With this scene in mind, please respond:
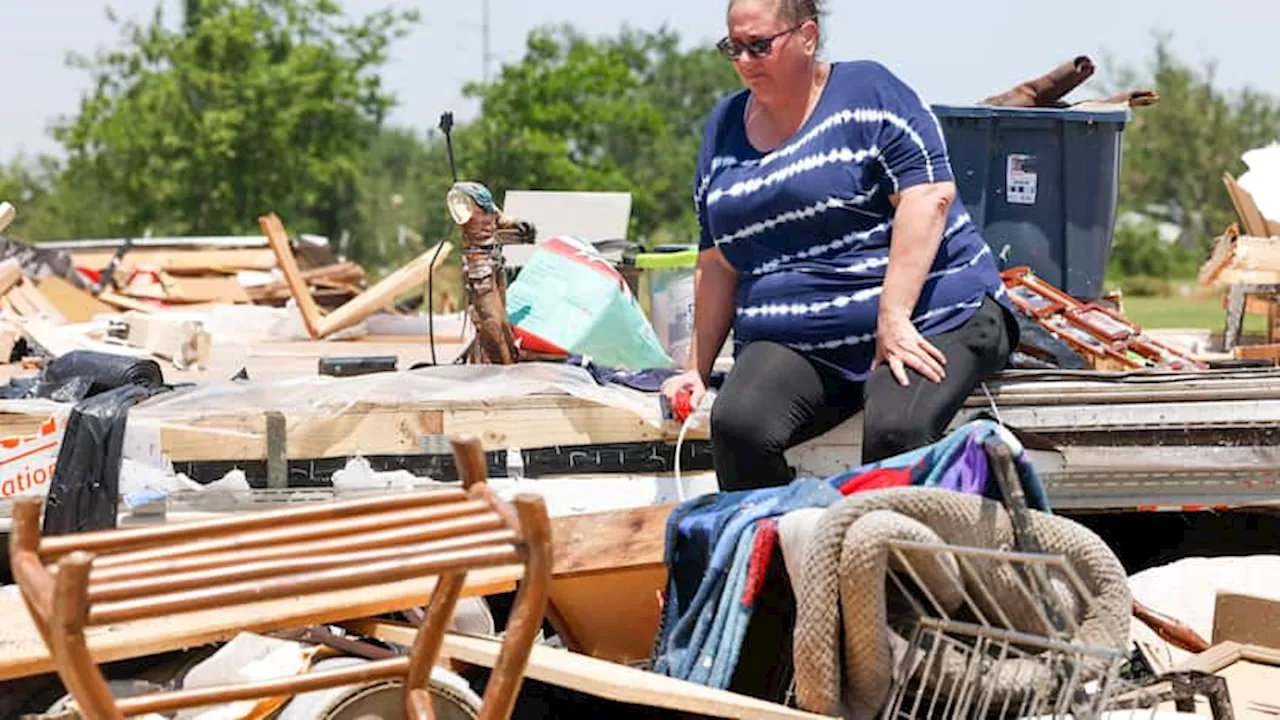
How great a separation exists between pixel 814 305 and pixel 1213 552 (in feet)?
6.41

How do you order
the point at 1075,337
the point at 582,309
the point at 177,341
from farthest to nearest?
the point at 177,341 < the point at 582,309 < the point at 1075,337

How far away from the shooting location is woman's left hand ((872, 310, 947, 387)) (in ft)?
14.1

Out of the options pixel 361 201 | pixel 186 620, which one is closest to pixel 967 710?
pixel 186 620

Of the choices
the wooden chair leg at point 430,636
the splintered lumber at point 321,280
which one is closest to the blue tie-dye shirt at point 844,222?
the wooden chair leg at point 430,636

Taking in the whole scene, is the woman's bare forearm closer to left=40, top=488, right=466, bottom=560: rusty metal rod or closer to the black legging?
the black legging

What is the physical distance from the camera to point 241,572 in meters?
2.49

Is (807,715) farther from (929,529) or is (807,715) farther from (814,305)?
(814,305)

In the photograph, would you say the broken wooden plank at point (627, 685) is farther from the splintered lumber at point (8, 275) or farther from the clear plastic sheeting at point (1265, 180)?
the clear plastic sheeting at point (1265, 180)

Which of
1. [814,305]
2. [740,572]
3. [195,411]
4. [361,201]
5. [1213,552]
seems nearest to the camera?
[740,572]

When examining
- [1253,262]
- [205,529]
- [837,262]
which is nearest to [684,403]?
[837,262]

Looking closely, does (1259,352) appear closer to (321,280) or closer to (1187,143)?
(321,280)

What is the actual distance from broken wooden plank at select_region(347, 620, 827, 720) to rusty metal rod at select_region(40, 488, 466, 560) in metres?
0.81

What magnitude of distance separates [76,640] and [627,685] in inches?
55.2

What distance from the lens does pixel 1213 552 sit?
5637 mm
